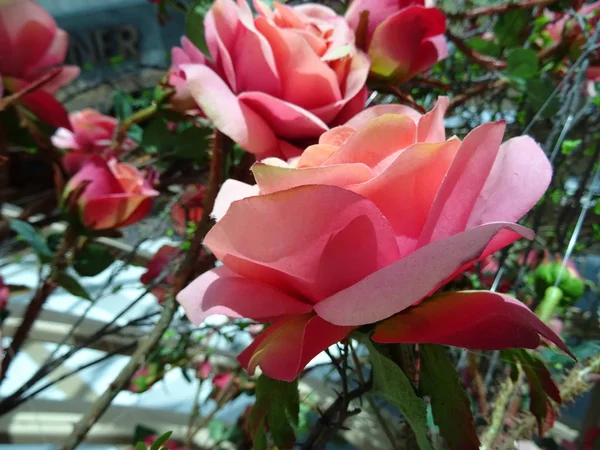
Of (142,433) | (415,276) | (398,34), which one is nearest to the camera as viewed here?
(415,276)

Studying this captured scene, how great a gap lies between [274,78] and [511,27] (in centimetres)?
23

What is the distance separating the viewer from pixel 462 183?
0.37 ft

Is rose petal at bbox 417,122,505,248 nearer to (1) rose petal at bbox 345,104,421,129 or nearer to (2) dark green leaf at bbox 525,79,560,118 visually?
(1) rose petal at bbox 345,104,421,129

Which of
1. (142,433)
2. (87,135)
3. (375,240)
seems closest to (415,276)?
(375,240)

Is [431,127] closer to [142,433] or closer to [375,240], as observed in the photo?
[375,240]

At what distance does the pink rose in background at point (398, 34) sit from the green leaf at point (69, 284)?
229 mm

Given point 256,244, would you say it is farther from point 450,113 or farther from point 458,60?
point 458,60

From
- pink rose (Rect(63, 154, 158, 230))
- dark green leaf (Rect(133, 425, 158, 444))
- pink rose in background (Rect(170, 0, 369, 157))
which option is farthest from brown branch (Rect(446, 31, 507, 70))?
dark green leaf (Rect(133, 425, 158, 444))

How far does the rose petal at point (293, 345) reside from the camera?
0.11 m

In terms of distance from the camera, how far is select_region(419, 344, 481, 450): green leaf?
0.40ft

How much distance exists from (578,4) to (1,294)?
0.47 m

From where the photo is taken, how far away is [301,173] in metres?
0.11

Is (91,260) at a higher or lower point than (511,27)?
lower

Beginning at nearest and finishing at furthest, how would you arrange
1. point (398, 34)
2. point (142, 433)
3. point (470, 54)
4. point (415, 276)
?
point (415, 276)
point (398, 34)
point (470, 54)
point (142, 433)
